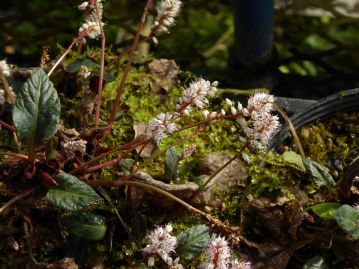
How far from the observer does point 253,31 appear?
1.89m

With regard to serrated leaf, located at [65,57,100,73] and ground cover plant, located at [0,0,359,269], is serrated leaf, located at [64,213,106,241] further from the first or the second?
serrated leaf, located at [65,57,100,73]

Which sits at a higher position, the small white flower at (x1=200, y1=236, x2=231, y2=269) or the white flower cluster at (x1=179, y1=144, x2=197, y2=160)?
the small white flower at (x1=200, y1=236, x2=231, y2=269)

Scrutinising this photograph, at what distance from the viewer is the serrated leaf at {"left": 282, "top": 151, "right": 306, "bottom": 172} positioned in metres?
1.33

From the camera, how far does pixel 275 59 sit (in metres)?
2.05

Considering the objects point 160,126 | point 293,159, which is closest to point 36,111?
point 160,126

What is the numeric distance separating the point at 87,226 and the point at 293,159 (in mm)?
499

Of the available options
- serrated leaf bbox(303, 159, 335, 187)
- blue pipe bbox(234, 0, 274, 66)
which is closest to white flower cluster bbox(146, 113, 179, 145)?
serrated leaf bbox(303, 159, 335, 187)

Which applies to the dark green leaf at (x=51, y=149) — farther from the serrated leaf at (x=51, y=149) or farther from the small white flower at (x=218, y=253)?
the small white flower at (x=218, y=253)

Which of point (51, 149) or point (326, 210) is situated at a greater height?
point (51, 149)

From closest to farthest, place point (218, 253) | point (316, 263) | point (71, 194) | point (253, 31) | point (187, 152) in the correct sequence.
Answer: point (218, 253) < point (71, 194) < point (316, 263) < point (187, 152) < point (253, 31)

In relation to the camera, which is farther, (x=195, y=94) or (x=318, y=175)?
(x=318, y=175)

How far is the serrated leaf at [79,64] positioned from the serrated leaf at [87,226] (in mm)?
383

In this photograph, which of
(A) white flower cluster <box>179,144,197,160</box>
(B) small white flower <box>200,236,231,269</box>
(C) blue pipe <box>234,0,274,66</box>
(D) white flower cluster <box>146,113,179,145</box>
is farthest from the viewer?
(C) blue pipe <box>234,0,274,66</box>

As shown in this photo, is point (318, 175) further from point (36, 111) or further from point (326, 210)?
point (36, 111)
